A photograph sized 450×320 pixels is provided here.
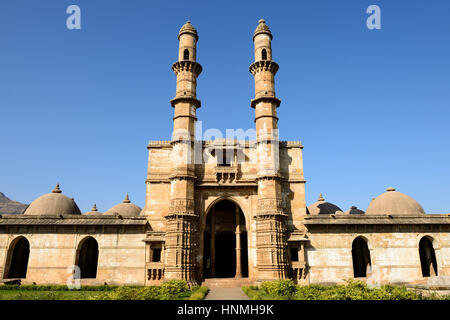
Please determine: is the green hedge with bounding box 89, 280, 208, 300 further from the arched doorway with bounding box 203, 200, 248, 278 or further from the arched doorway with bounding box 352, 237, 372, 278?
the arched doorway with bounding box 352, 237, 372, 278

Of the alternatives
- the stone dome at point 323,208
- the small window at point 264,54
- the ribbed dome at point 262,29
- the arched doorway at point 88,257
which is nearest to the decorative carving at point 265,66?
the small window at point 264,54

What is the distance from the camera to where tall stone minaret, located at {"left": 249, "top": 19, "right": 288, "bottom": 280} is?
26.5 m

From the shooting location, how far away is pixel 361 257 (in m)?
32.0

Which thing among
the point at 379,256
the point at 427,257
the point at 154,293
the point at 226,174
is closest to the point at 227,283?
the point at 226,174

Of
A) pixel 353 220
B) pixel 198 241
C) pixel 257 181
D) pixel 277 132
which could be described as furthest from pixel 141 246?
pixel 353 220

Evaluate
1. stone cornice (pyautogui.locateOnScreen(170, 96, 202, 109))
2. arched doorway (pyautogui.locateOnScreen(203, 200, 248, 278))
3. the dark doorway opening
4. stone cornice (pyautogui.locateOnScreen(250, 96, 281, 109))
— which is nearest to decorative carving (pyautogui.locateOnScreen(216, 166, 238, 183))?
arched doorway (pyautogui.locateOnScreen(203, 200, 248, 278))

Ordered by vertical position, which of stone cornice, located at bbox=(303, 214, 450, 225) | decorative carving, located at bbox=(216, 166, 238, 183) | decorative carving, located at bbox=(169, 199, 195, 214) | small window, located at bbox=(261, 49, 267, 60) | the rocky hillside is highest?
small window, located at bbox=(261, 49, 267, 60)

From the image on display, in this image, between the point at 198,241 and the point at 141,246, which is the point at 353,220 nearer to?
the point at 198,241

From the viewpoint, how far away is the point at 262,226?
27469 millimetres

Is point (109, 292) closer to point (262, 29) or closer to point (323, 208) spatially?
point (262, 29)

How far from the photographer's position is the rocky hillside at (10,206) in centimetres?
7247

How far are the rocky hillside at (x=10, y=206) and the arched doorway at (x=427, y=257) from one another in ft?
247

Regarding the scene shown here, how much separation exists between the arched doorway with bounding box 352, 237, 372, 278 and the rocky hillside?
229 feet
